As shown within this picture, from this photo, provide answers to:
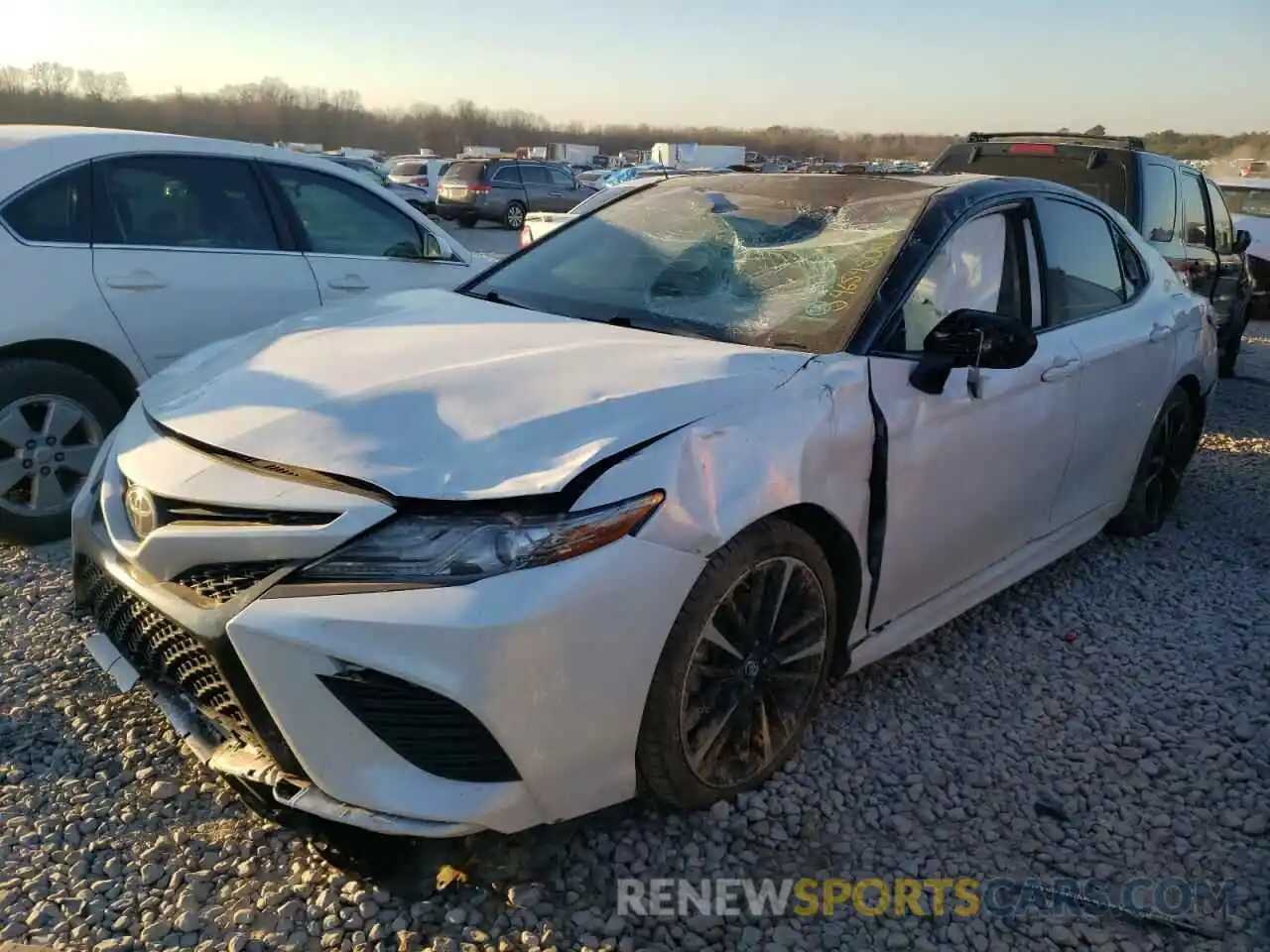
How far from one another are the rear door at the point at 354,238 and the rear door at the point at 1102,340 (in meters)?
2.72

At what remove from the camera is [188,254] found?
14.9ft

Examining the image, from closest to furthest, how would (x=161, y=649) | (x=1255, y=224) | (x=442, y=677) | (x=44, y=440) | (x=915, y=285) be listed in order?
(x=442, y=677) < (x=161, y=649) < (x=915, y=285) < (x=44, y=440) < (x=1255, y=224)

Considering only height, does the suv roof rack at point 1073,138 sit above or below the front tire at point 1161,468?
above

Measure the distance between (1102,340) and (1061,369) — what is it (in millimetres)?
461

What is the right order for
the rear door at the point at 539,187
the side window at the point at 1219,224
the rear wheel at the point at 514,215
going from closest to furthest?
1. the side window at the point at 1219,224
2. the rear wheel at the point at 514,215
3. the rear door at the point at 539,187

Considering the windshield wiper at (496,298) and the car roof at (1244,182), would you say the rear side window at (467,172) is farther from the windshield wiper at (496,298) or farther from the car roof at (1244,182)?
the windshield wiper at (496,298)

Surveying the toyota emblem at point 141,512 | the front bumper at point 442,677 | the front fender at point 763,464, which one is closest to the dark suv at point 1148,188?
the front fender at point 763,464

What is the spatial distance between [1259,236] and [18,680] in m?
14.1

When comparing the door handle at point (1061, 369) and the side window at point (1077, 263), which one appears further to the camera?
the side window at point (1077, 263)

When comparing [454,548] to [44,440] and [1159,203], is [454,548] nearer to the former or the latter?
[44,440]

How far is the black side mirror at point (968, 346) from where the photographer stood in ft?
9.41

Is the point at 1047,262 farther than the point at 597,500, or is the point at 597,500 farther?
the point at 1047,262

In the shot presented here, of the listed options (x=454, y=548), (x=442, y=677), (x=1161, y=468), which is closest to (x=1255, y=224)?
(x=1161, y=468)

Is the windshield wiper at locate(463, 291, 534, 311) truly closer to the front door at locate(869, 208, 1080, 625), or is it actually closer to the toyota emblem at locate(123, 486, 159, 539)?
the front door at locate(869, 208, 1080, 625)
